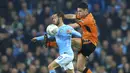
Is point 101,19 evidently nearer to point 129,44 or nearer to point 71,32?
point 129,44

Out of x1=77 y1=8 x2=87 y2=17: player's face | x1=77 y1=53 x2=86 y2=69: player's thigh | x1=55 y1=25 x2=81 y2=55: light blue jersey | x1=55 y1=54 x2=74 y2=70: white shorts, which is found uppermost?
x1=77 y1=8 x2=87 y2=17: player's face

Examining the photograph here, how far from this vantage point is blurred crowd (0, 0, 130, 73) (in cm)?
2689

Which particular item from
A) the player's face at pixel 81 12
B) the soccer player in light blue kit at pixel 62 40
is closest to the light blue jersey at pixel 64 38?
the soccer player in light blue kit at pixel 62 40

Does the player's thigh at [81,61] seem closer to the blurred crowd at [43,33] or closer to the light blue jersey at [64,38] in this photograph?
the light blue jersey at [64,38]

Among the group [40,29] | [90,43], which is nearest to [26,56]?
[40,29]

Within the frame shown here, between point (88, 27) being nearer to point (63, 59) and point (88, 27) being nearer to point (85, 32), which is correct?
point (85, 32)

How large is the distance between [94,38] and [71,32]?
1.07 meters

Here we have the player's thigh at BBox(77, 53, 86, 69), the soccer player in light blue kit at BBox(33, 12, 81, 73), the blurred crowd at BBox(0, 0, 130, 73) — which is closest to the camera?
the soccer player in light blue kit at BBox(33, 12, 81, 73)

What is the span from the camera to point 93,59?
27.2m

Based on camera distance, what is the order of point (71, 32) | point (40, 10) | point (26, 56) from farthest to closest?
point (40, 10), point (26, 56), point (71, 32)

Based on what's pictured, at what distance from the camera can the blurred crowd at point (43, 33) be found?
2689 centimetres

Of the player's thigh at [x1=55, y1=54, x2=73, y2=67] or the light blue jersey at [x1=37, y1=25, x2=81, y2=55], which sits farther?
the player's thigh at [x1=55, y1=54, x2=73, y2=67]

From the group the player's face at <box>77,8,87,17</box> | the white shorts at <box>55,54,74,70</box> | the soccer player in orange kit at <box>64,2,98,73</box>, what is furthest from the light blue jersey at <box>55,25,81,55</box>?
the player's face at <box>77,8,87,17</box>

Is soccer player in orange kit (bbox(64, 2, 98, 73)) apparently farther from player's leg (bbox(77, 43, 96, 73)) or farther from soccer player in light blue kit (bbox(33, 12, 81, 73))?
soccer player in light blue kit (bbox(33, 12, 81, 73))
